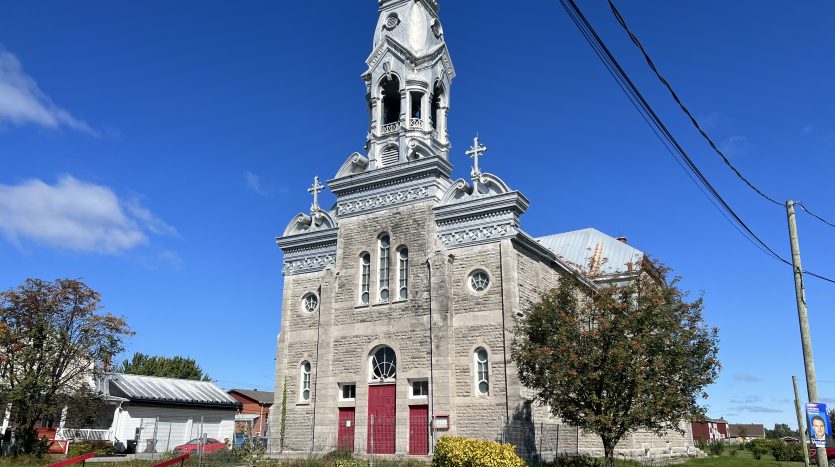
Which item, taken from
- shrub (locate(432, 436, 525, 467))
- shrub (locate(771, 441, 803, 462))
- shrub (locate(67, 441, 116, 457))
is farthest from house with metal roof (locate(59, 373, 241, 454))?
shrub (locate(771, 441, 803, 462))

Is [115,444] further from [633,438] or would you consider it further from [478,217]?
[633,438]

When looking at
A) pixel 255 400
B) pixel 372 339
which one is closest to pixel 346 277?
pixel 372 339

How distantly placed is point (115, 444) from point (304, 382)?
12.2 m

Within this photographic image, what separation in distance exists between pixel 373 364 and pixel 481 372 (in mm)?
5334

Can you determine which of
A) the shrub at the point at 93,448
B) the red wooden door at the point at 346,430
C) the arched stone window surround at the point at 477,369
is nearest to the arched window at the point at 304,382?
the red wooden door at the point at 346,430

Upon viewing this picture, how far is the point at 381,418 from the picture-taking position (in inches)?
1089

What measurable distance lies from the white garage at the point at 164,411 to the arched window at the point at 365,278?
11.6 meters

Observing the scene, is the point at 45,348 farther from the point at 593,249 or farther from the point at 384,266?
the point at 593,249

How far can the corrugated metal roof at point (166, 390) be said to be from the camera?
36.7 metres

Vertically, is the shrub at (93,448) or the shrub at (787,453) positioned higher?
the shrub at (93,448)

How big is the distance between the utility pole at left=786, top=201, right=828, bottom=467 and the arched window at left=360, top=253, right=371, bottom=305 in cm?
1744

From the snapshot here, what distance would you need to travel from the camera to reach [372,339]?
2889 cm

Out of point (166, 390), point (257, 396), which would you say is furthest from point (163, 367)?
point (166, 390)

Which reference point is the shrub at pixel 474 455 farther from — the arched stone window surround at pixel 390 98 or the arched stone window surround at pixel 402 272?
the arched stone window surround at pixel 390 98
